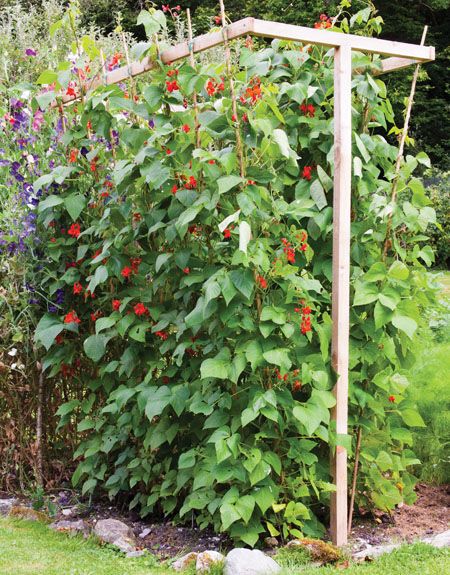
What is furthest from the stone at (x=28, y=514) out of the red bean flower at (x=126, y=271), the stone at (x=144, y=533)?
the red bean flower at (x=126, y=271)

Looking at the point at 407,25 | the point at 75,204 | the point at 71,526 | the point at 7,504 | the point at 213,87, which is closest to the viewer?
the point at 213,87

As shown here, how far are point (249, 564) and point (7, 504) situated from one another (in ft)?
5.59

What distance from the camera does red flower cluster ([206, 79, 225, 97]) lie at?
3.21m

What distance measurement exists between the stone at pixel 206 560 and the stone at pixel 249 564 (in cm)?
7

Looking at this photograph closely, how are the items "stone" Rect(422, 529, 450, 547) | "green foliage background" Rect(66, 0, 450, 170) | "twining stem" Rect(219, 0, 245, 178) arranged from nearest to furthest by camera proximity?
1. "twining stem" Rect(219, 0, 245, 178)
2. "stone" Rect(422, 529, 450, 547)
3. "green foliage background" Rect(66, 0, 450, 170)

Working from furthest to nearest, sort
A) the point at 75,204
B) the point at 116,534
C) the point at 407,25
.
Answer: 1. the point at 407,25
2. the point at 75,204
3. the point at 116,534

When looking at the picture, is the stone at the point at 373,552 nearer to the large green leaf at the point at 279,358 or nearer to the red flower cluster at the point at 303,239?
the large green leaf at the point at 279,358

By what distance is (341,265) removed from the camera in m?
3.29

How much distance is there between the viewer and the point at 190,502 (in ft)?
10.7

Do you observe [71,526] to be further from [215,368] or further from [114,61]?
[114,61]

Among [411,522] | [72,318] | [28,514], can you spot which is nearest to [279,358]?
[411,522]

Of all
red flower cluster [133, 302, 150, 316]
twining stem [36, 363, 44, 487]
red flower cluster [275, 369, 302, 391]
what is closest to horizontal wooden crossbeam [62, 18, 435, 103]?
red flower cluster [133, 302, 150, 316]

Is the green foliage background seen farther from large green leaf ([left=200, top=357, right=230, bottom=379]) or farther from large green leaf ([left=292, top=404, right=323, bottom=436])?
large green leaf ([left=292, top=404, right=323, bottom=436])

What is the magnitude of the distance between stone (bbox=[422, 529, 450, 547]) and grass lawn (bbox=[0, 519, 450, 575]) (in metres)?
0.08
